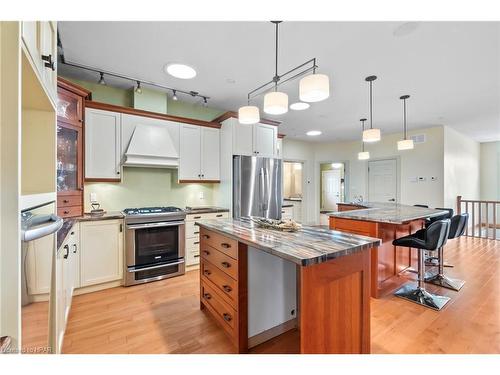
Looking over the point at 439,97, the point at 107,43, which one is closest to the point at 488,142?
the point at 439,97

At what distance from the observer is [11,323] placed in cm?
68

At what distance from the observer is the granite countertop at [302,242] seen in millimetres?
1223

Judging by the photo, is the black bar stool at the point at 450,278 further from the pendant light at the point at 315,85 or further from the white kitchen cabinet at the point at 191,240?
the white kitchen cabinet at the point at 191,240

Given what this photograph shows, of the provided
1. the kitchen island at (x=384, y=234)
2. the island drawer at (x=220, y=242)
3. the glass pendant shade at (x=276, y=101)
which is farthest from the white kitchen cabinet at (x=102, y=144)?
the kitchen island at (x=384, y=234)

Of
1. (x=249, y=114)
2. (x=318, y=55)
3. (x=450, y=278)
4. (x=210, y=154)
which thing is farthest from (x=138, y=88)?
(x=450, y=278)

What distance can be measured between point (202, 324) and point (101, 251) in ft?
5.25

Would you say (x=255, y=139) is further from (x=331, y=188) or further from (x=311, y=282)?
(x=331, y=188)

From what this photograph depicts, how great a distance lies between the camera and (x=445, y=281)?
9.43 feet

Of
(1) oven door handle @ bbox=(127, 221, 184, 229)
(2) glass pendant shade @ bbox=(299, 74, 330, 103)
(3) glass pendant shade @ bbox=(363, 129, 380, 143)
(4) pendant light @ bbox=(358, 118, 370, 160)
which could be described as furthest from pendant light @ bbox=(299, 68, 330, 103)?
(4) pendant light @ bbox=(358, 118, 370, 160)

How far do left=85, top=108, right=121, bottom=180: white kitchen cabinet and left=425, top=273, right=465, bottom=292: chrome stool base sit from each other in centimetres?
445

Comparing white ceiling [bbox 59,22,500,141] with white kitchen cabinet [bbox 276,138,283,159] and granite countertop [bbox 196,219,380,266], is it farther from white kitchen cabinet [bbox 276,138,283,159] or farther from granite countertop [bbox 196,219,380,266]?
granite countertop [bbox 196,219,380,266]

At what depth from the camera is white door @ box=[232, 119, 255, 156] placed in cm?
375
